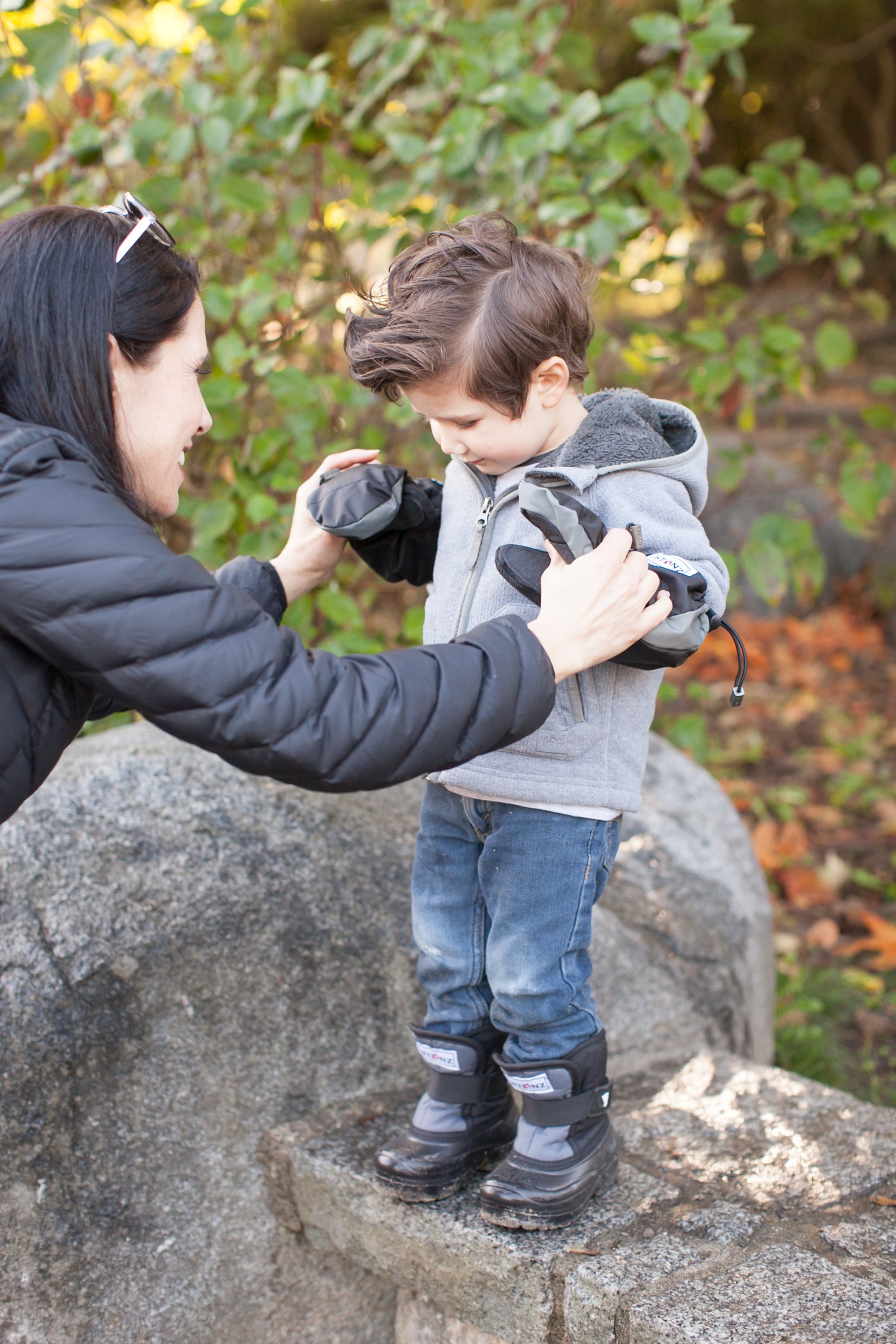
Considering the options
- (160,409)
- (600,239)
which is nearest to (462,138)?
(600,239)

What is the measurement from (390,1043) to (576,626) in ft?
3.63

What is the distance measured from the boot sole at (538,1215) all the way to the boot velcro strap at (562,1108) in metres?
0.10

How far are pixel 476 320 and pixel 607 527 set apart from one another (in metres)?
0.35

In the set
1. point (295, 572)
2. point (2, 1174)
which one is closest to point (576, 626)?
point (295, 572)

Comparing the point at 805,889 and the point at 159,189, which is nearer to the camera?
the point at 159,189

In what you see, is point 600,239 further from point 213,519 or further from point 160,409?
point 160,409

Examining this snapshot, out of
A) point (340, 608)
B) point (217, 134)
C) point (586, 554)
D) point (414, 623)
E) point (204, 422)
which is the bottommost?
point (414, 623)

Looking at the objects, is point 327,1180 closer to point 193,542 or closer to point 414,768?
point 414,768

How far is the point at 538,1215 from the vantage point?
1.67m

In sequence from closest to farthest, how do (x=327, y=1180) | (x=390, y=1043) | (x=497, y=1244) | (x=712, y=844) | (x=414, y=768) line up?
(x=414, y=768) < (x=497, y=1244) < (x=327, y=1180) < (x=390, y=1043) < (x=712, y=844)

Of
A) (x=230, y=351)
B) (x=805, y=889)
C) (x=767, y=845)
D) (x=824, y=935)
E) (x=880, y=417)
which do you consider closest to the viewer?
(x=230, y=351)

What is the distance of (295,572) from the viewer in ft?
6.21

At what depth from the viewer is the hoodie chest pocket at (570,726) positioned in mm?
1627

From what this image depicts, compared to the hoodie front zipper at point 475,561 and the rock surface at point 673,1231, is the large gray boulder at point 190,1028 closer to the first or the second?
the rock surface at point 673,1231
